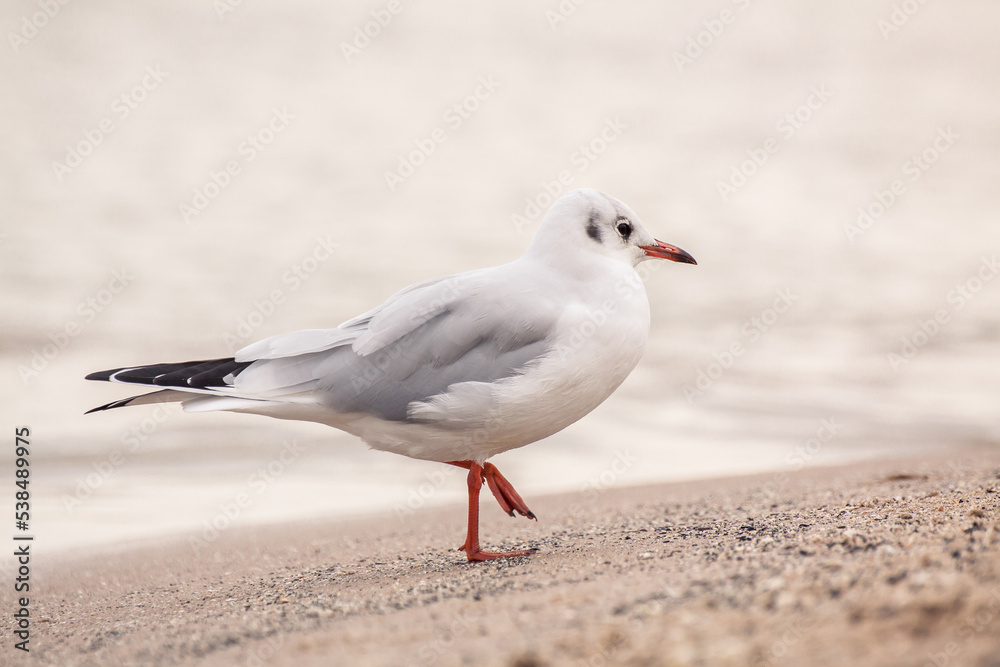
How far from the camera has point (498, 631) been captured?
275cm

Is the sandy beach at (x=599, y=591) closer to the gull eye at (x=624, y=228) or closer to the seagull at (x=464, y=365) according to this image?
the seagull at (x=464, y=365)

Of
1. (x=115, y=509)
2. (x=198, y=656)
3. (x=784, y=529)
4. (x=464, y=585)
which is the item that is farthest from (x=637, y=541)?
(x=115, y=509)

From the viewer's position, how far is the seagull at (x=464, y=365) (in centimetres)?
437

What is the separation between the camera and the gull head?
4848 mm

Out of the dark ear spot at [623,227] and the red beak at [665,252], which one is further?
the red beak at [665,252]

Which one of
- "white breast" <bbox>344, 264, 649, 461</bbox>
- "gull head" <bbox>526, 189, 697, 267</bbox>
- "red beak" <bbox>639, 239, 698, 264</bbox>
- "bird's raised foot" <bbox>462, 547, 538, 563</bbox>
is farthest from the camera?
"red beak" <bbox>639, 239, 698, 264</bbox>

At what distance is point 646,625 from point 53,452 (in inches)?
284

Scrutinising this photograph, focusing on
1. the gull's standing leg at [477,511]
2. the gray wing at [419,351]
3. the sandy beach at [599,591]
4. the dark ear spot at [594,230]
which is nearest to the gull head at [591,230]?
the dark ear spot at [594,230]

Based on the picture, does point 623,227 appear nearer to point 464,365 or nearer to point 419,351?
point 464,365

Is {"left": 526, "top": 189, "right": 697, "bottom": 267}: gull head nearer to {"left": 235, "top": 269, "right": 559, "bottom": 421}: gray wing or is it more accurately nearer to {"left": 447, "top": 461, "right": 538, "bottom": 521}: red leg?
{"left": 235, "top": 269, "right": 559, "bottom": 421}: gray wing

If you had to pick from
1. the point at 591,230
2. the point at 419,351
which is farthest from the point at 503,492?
the point at 591,230

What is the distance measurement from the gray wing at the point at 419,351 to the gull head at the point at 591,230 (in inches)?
17.2

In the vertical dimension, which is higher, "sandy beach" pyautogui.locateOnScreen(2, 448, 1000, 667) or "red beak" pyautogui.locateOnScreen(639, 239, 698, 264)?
"red beak" pyautogui.locateOnScreen(639, 239, 698, 264)

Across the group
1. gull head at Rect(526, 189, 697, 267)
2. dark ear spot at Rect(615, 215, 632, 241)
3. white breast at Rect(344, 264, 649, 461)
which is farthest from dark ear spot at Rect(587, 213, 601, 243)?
white breast at Rect(344, 264, 649, 461)
